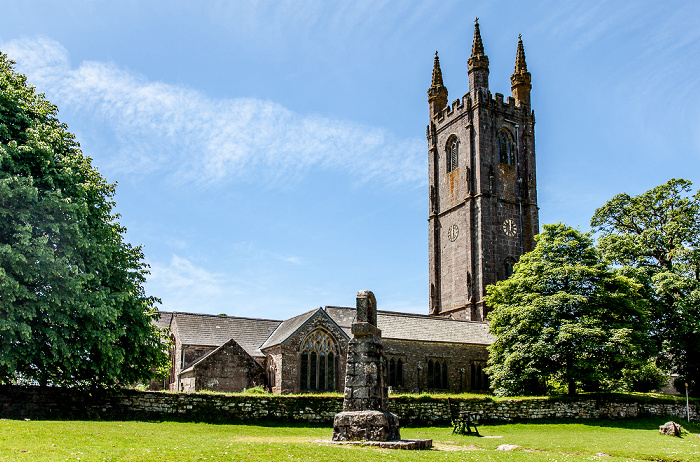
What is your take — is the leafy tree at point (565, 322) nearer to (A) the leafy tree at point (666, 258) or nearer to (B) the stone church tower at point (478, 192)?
(A) the leafy tree at point (666, 258)

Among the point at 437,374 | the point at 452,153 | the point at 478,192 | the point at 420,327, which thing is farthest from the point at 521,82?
the point at 437,374

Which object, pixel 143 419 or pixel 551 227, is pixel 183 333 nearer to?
pixel 143 419

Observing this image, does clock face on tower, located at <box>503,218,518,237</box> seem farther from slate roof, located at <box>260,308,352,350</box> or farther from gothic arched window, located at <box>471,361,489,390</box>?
slate roof, located at <box>260,308,352,350</box>

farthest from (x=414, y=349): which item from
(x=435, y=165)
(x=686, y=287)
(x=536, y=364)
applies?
(x=435, y=165)

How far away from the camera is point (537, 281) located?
3800 cm

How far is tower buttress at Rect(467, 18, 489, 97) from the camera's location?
58844 millimetres

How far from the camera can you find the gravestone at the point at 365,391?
17.3 m

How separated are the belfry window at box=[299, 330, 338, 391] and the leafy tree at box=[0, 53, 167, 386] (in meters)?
13.6

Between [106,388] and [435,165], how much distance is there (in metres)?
44.7

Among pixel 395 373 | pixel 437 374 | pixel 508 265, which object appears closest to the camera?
pixel 395 373

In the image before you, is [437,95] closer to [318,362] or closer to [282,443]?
[318,362]

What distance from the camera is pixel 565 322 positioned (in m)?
35.2

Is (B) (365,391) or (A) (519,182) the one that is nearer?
(B) (365,391)

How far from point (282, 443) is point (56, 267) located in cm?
999
